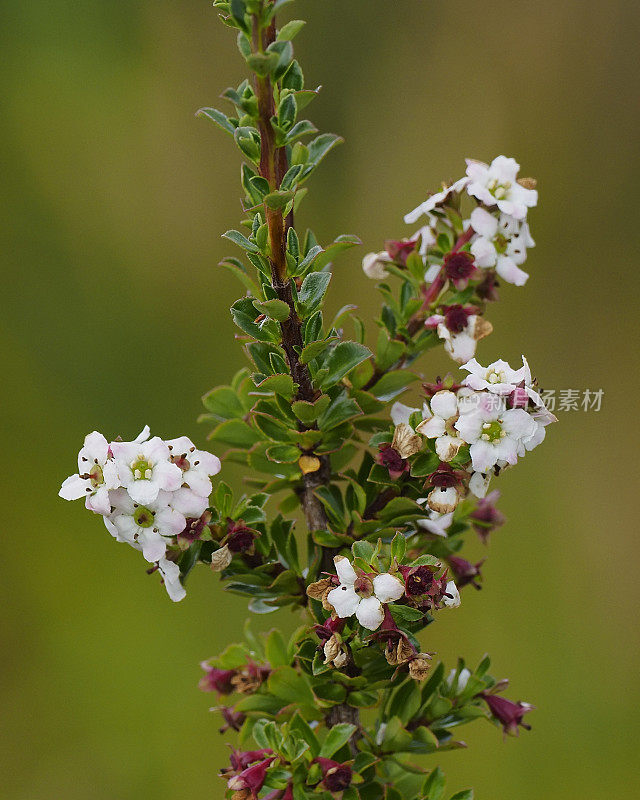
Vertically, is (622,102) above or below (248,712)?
above

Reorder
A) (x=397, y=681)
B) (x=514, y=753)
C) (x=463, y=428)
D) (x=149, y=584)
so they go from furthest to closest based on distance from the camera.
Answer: (x=149, y=584) < (x=514, y=753) < (x=397, y=681) < (x=463, y=428)

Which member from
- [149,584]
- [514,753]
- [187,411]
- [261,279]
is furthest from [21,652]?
[261,279]

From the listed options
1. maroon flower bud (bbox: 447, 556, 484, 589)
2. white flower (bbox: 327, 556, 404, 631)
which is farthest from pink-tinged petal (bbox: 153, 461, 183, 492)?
maroon flower bud (bbox: 447, 556, 484, 589)

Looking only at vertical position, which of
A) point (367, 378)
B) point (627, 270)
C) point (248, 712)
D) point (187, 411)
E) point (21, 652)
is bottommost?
point (248, 712)

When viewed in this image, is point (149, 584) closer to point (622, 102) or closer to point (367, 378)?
point (367, 378)

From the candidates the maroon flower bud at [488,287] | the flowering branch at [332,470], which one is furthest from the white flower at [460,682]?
the maroon flower bud at [488,287]

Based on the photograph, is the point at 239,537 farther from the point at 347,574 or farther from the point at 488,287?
the point at 488,287

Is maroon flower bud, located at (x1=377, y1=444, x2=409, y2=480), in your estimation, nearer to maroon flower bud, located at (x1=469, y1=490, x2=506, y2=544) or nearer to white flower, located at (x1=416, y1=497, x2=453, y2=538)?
white flower, located at (x1=416, y1=497, x2=453, y2=538)

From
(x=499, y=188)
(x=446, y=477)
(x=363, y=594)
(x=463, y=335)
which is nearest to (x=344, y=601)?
(x=363, y=594)
